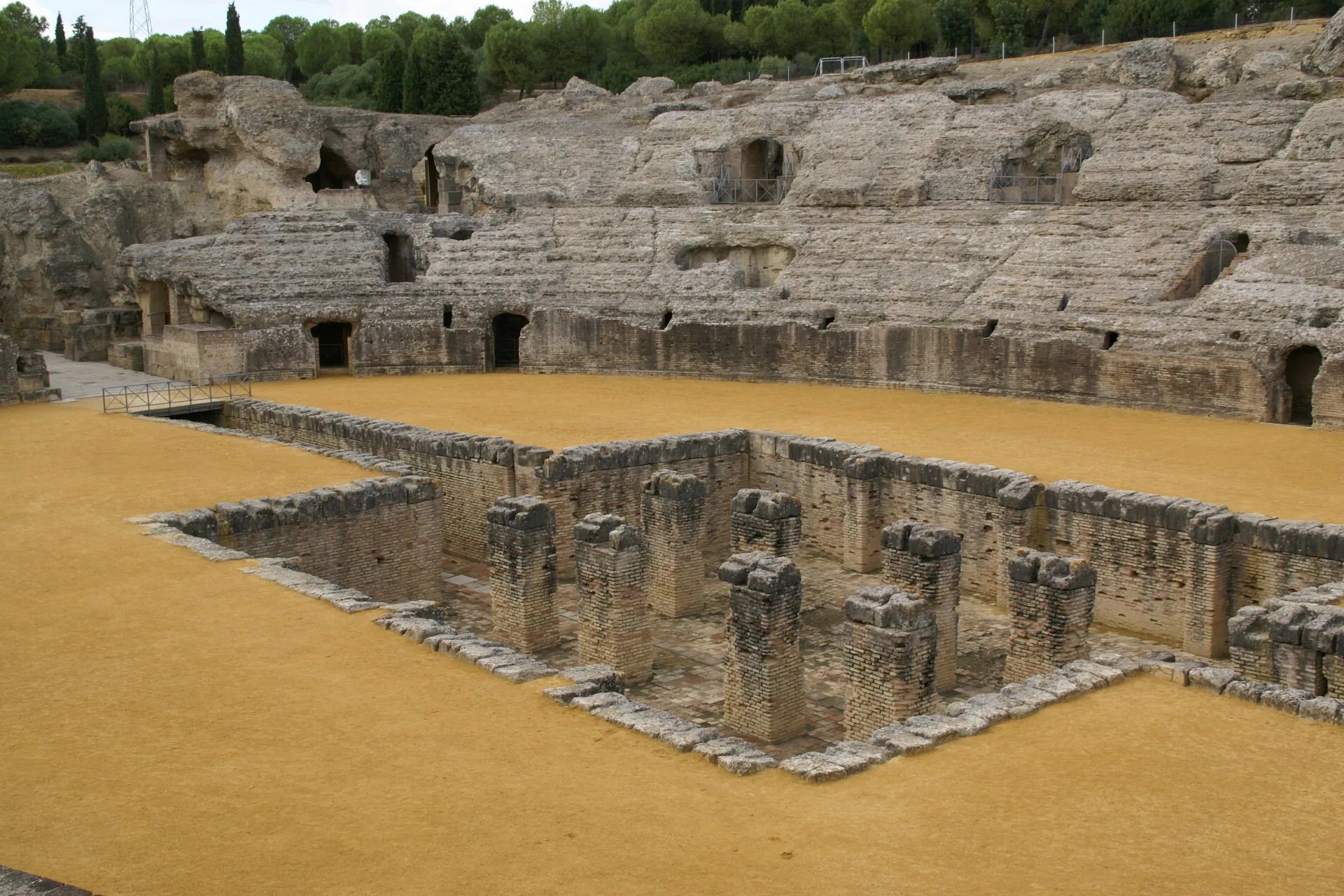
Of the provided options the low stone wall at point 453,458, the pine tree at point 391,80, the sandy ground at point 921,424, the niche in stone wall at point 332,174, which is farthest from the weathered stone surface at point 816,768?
the pine tree at point 391,80

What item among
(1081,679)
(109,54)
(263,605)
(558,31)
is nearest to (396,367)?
(263,605)

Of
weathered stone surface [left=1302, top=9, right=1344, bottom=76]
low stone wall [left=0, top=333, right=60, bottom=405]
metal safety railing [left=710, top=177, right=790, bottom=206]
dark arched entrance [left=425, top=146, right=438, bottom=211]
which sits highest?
weathered stone surface [left=1302, top=9, right=1344, bottom=76]

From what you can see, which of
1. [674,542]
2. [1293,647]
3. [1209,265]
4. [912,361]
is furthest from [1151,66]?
[1293,647]

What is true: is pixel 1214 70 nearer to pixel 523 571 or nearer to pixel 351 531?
pixel 523 571

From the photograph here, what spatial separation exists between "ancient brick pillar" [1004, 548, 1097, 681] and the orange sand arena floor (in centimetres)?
217

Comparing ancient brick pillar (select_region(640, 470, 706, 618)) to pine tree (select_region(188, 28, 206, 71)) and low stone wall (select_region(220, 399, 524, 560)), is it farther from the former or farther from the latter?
pine tree (select_region(188, 28, 206, 71))

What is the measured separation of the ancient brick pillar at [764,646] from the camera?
11.7m

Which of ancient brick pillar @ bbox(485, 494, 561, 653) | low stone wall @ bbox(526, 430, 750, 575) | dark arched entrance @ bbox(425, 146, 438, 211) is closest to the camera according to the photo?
ancient brick pillar @ bbox(485, 494, 561, 653)

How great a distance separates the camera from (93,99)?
1913 inches

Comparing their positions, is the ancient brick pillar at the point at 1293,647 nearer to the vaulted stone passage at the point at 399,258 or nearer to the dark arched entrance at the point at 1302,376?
the dark arched entrance at the point at 1302,376

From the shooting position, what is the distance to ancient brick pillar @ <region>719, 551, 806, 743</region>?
11.7 metres

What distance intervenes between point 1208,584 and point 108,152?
41264 millimetres

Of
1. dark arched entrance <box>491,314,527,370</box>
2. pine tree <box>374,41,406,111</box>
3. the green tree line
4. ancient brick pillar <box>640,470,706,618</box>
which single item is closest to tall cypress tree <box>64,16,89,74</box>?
the green tree line

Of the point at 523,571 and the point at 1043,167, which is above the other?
the point at 1043,167
